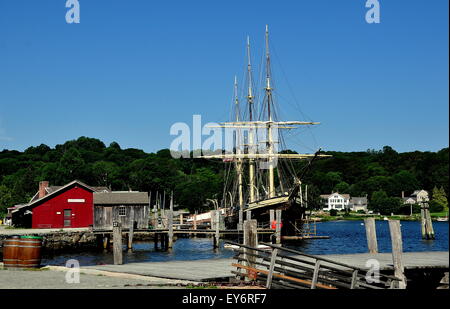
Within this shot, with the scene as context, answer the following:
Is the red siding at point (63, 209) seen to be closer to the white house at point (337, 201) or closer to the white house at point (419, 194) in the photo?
the white house at point (419, 194)

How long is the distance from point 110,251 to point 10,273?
3473 centimetres

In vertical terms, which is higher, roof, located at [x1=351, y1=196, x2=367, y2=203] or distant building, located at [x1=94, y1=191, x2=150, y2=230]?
roof, located at [x1=351, y1=196, x2=367, y2=203]

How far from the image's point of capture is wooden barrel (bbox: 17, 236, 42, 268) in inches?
941

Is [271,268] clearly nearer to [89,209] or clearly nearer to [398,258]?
[398,258]

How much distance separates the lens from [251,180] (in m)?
92.1

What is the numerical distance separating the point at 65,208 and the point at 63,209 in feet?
0.82

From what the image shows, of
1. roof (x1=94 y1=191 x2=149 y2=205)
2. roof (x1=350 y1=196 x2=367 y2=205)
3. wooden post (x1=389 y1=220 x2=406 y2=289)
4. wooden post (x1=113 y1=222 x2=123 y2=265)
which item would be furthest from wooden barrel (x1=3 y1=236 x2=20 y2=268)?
roof (x1=350 y1=196 x2=367 y2=205)

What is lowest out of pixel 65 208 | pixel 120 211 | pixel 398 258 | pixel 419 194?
pixel 398 258

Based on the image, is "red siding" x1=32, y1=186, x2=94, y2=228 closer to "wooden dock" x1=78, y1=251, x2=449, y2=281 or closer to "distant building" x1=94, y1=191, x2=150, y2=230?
"distant building" x1=94, y1=191, x2=150, y2=230

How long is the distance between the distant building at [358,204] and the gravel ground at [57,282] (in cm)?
17360

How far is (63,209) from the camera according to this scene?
2665 inches

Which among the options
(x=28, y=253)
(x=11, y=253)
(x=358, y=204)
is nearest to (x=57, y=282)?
(x=28, y=253)
